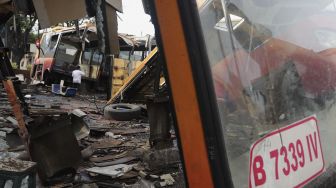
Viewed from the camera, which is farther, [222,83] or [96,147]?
[96,147]

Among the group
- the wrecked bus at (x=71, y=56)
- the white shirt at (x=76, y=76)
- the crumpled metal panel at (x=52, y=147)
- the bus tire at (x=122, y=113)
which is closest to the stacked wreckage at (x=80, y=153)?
the crumpled metal panel at (x=52, y=147)

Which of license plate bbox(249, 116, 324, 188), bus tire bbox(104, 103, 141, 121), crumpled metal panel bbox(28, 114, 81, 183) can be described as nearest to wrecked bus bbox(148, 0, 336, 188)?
license plate bbox(249, 116, 324, 188)

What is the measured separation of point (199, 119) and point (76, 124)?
436cm

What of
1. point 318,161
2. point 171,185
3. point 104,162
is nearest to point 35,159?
point 104,162

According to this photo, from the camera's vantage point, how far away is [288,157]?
52.4 inches

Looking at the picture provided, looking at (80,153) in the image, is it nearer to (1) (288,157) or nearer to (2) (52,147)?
(2) (52,147)

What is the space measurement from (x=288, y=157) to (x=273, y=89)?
0.80 ft

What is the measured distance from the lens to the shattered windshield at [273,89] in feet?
3.92

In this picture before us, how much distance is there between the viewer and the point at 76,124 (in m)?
5.23

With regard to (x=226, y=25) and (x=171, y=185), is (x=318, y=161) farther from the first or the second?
(x=171, y=185)

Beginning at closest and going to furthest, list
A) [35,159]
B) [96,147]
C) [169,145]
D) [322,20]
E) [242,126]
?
[242,126], [322,20], [35,159], [169,145], [96,147]

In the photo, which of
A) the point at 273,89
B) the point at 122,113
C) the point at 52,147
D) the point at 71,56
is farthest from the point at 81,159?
the point at 71,56

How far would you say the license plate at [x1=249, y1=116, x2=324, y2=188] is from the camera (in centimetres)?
123

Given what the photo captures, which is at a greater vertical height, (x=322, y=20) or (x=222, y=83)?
(x=322, y=20)
